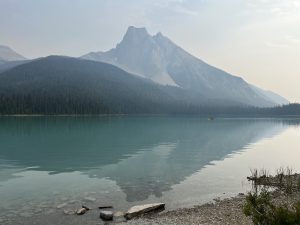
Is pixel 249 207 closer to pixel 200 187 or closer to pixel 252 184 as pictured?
pixel 200 187

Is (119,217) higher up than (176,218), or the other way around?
(176,218)

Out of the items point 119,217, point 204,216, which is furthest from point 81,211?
→ point 204,216

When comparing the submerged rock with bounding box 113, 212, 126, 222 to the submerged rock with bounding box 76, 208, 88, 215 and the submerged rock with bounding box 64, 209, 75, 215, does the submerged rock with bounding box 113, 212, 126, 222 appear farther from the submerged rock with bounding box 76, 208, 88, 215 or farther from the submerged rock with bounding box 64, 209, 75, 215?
the submerged rock with bounding box 64, 209, 75, 215

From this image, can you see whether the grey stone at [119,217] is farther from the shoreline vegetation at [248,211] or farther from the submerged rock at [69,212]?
the submerged rock at [69,212]

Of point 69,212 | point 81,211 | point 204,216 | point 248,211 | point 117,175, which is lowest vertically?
point 117,175

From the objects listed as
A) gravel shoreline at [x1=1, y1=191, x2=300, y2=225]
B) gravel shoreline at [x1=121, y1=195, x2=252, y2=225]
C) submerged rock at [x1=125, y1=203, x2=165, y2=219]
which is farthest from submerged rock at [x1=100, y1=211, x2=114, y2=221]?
gravel shoreline at [x1=121, y1=195, x2=252, y2=225]

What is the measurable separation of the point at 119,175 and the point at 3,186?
51.5ft

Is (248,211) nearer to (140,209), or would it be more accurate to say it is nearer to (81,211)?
(140,209)

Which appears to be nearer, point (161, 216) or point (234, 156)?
point (161, 216)

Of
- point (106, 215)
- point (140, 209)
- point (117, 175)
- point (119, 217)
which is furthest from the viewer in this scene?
point (117, 175)

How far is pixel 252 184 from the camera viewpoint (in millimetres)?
43438

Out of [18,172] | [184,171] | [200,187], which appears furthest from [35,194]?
[184,171]

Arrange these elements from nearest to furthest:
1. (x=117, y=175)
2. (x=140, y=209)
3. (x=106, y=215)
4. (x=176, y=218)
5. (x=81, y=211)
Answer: (x=176, y=218) → (x=106, y=215) → (x=81, y=211) → (x=140, y=209) → (x=117, y=175)

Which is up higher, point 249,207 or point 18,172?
point 249,207
